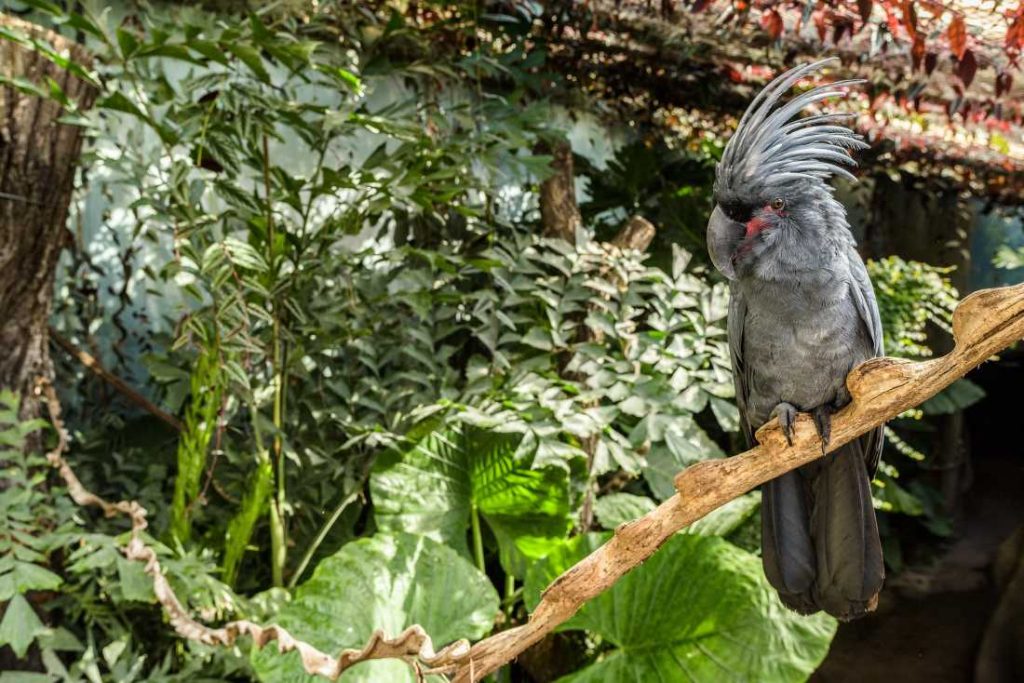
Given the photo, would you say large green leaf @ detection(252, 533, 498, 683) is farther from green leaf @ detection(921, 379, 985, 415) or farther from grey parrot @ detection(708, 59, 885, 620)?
green leaf @ detection(921, 379, 985, 415)

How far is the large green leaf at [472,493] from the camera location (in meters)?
2.95

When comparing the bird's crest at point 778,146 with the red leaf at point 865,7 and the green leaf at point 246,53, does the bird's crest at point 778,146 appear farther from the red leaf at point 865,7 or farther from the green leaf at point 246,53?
the green leaf at point 246,53

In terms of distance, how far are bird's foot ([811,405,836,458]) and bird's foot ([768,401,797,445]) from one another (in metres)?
0.04


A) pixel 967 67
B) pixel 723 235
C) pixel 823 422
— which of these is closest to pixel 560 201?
pixel 967 67

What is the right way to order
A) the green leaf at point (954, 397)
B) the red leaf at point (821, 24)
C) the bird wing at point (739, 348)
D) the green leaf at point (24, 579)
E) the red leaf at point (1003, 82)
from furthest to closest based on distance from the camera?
the green leaf at point (954, 397) < the red leaf at point (1003, 82) < the red leaf at point (821, 24) < the green leaf at point (24, 579) < the bird wing at point (739, 348)

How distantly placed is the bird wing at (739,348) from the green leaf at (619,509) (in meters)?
1.11

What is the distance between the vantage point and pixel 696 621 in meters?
2.61

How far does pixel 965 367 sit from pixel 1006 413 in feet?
19.3

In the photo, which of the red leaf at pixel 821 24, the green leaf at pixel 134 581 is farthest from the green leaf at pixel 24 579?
the red leaf at pixel 821 24

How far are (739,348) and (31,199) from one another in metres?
2.00

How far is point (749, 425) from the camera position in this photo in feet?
6.88

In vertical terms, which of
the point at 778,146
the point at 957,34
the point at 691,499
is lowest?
the point at 691,499

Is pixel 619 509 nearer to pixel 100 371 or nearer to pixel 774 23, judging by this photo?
pixel 774 23

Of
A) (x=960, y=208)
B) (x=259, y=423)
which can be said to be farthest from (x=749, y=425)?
(x=960, y=208)
